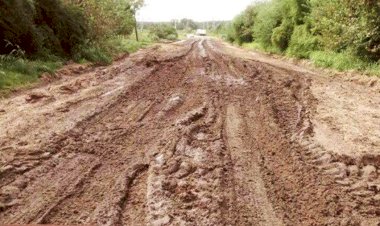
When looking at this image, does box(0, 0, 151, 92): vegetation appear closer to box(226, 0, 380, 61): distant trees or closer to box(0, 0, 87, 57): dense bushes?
box(0, 0, 87, 57): dense bushes

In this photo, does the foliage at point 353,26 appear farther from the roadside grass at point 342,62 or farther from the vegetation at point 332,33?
the roadside grass at point 342,62

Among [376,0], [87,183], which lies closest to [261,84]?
[376,0]

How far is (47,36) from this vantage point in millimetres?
13234

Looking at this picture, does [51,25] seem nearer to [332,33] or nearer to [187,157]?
[332,33]

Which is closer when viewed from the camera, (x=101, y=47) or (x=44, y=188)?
(x=44, y=188)

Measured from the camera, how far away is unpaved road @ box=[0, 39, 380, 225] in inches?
151

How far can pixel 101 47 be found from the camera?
56.3 ft

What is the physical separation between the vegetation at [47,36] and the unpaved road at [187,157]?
186 cm

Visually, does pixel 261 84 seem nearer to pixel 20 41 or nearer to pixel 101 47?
pixel 20 41

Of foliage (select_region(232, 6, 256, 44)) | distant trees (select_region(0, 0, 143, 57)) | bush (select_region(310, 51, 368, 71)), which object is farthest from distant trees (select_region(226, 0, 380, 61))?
distant trees (select_region(0, 0, 143, 57))

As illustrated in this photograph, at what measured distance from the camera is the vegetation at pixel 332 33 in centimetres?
1288

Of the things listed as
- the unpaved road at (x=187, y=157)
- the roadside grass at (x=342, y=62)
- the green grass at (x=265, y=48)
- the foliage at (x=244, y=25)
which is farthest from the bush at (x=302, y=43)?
the foliage at (x=244, y=25)

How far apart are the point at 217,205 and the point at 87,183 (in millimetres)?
1434

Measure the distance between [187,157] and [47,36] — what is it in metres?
9.89
